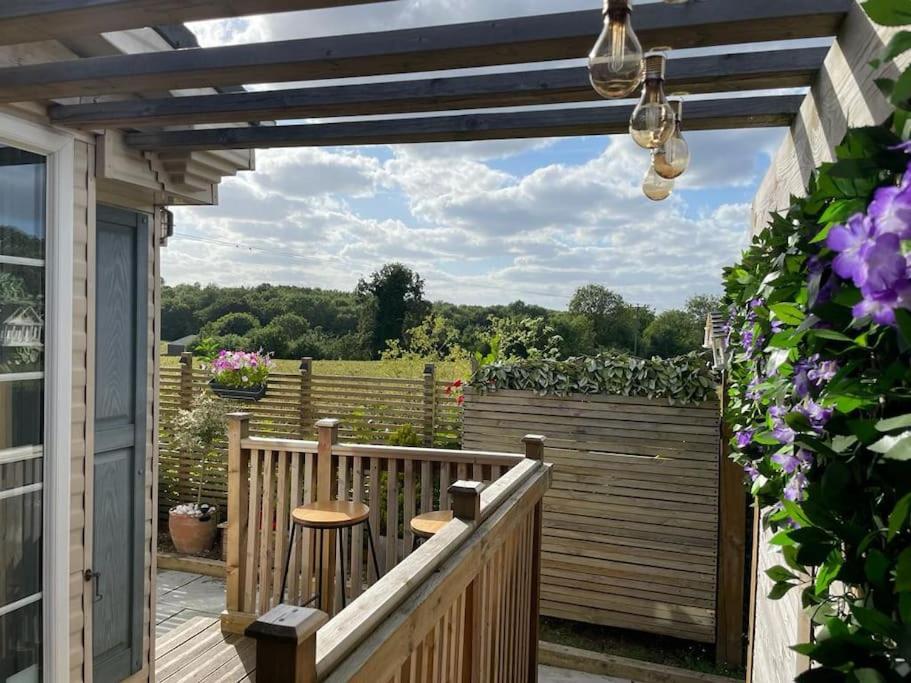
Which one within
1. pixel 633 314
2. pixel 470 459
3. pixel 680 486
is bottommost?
pixel 680 486

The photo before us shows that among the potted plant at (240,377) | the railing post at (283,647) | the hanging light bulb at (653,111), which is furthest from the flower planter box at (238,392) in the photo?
the railing post at (283,647)

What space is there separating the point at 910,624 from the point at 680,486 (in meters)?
3.63

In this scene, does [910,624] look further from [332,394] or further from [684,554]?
[332,394]

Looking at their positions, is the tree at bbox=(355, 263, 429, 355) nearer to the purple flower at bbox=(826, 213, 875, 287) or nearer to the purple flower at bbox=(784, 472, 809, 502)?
the purple flower at bbox=(784, 472, 809, 502)

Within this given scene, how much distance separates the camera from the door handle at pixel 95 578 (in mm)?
2430

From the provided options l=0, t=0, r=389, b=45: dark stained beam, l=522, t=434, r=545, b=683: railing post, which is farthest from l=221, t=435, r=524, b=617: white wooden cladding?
l=0, t=0, r=389, b=45: dark stained beam

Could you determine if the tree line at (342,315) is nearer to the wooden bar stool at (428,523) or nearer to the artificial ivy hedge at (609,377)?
the artificial ivy hedge at (609,377)

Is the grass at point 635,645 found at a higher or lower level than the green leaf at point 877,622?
lower

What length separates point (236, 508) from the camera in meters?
3.72

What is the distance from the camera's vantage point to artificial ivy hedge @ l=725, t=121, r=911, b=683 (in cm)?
55

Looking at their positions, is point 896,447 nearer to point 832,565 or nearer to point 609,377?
point 832,565

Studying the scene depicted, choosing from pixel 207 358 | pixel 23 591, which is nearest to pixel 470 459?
pixel 23 591

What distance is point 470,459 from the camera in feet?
11.1

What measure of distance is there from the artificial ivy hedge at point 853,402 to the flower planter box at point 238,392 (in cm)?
518
